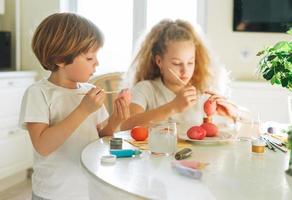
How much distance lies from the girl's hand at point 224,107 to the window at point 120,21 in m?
1.81

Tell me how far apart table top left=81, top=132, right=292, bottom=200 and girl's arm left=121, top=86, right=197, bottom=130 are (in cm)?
22

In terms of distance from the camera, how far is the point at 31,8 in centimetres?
326

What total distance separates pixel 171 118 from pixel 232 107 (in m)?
0.23

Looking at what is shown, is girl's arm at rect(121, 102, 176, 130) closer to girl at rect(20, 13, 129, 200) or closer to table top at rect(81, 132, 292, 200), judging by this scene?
girl at rect(20, 13, 129, 200)

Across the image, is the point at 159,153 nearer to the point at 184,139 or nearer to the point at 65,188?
the point at 184,139

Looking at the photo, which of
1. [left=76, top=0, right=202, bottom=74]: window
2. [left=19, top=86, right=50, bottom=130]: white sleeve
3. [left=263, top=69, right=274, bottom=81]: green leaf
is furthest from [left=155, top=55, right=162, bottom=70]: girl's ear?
[left=76, top=0, right=202, bottom=74]: window

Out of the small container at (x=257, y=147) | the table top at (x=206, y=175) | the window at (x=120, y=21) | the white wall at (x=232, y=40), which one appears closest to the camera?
the table top at (x=206, y=175)

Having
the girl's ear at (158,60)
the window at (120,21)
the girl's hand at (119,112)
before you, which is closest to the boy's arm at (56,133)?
the girl's hand at (119,112)

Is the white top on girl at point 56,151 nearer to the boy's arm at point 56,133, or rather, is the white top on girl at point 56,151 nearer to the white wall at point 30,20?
the boy's arm at point 56,133

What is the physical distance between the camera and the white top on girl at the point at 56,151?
3.95 ft

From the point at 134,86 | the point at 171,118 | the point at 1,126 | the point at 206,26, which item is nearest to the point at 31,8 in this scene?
the point at 1,126

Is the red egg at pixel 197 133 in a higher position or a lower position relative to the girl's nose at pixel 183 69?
lower

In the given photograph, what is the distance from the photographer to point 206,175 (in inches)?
Answer: 34.9

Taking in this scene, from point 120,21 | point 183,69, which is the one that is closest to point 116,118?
point 183,69
